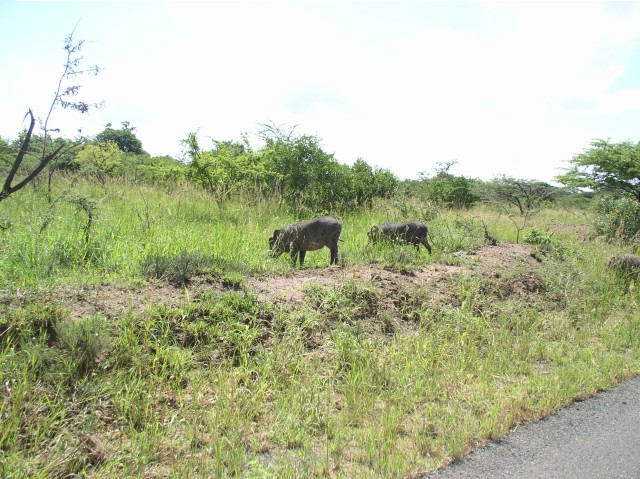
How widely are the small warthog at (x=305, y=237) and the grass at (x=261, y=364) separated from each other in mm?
672

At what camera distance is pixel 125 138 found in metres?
34.1

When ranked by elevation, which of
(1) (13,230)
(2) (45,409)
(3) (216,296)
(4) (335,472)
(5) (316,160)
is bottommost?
(4) (335,472)

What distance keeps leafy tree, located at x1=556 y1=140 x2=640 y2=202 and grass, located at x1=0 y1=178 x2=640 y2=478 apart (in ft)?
36.2

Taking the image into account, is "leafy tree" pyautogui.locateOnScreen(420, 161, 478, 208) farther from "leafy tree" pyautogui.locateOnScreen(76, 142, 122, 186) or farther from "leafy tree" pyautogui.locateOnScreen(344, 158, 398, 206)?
"leafy tree" pyautogui.locateOnScreen(76, 142, 122, 186)

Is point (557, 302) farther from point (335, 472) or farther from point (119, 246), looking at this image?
point (119, 246)

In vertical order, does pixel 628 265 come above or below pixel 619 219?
below

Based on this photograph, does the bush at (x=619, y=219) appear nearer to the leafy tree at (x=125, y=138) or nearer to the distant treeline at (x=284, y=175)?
the distant treeline at (x=284, y=175)

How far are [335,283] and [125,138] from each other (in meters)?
31.8

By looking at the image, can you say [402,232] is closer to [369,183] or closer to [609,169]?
[369,183]

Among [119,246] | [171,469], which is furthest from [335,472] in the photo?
[119,246]

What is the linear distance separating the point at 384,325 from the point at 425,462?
2.50m

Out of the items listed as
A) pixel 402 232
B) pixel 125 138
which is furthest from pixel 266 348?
pixel 125 138

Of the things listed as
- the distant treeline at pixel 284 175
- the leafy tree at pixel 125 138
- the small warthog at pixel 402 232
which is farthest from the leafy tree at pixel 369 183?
the leafy tree at pixel 125 138

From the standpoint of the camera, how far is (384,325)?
601 cm
